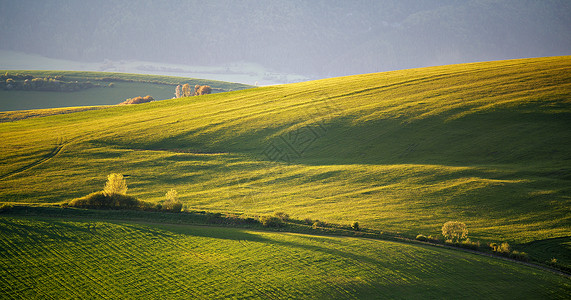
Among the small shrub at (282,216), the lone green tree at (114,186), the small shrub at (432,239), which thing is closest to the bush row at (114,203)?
the lone green tree at (114,186)

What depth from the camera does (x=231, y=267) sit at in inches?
1120

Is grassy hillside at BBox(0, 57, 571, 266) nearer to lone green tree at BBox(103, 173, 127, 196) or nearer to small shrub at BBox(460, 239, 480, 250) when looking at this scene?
small shrub at BBox(460, 239, 480, 250)

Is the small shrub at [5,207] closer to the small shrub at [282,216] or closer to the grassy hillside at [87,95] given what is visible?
the small shrub at [282,216]

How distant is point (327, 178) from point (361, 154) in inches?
309

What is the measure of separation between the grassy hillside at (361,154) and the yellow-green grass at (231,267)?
5.82m

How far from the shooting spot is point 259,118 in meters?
66.6

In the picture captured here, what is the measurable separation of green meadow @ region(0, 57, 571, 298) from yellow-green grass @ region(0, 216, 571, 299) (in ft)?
0.48

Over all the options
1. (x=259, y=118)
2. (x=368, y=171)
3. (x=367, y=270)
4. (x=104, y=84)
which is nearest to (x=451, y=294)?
(x=367, y=270)

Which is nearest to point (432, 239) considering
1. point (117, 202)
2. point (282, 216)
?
point (282, 216)

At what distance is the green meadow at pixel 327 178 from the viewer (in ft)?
90.5

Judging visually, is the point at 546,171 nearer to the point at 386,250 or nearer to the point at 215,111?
the point at 386,250

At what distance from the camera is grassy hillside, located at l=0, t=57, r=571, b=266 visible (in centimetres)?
3909

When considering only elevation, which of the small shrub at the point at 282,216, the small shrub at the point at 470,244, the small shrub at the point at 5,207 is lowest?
the small shrub at the point at 5,207

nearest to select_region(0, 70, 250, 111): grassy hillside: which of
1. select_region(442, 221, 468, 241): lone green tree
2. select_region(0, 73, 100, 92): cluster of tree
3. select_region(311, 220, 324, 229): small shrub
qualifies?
select_region(0, 73, 100, 92): cluster of tree
